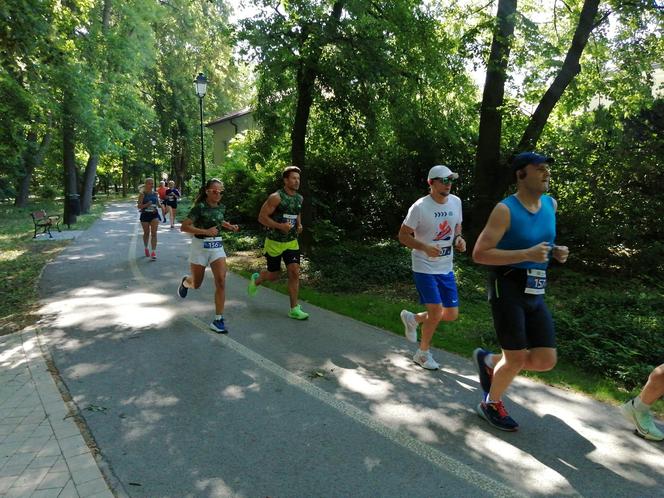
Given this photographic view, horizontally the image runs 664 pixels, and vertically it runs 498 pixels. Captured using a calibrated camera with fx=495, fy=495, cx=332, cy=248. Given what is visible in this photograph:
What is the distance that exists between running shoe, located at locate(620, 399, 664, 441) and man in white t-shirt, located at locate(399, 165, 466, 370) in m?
1.70

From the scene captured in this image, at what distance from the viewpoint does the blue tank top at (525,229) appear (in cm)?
342

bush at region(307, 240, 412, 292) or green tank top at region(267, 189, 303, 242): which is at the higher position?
green tank top at region(267, 189, 303, 242)

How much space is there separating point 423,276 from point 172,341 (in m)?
3.07

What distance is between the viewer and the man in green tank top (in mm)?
6559

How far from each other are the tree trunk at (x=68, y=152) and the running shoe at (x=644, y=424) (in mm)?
17729

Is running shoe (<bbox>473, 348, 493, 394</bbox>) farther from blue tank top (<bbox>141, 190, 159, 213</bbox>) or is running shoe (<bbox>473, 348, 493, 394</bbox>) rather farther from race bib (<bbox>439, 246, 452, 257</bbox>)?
blue tank top (<bbox>141, 190, 159, 213</bbox>)

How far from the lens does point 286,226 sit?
6555 millimetres

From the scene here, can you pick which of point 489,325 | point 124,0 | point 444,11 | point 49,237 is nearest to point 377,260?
point 489,325

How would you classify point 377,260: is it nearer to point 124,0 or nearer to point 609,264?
point 609,264

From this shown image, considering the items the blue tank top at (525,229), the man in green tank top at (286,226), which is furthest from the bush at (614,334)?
the man in green tank top at (286,226)

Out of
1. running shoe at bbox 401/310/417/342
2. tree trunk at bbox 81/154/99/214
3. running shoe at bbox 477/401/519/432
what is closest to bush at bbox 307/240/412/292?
running shoe at bbox 401/310/417/342

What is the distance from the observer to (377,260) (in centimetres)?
1048

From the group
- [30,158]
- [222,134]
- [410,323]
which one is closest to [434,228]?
[410,323]

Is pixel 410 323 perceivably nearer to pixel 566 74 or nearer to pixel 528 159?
pixel 528 159
